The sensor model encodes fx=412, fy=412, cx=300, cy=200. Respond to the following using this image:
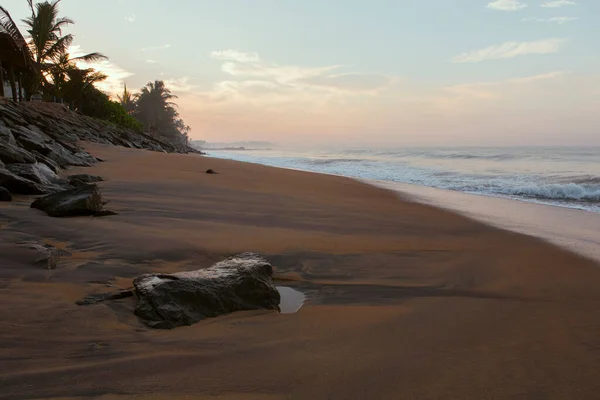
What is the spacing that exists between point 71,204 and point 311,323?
8.50 ft

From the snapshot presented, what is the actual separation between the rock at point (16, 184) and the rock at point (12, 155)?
88 centimetres

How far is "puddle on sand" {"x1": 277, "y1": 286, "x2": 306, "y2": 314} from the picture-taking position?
2388mm

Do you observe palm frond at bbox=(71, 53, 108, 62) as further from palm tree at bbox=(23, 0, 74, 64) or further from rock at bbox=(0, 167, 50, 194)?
rock at bbox=(0, 167, 50, 194)

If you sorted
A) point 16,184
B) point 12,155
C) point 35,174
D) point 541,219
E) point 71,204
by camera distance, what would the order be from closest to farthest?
point 71,204 < point 16,184 < point 35,174 < point 12,155 < point 541,219

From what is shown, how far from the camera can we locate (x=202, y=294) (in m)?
2.16

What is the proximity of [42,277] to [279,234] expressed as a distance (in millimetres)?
2159

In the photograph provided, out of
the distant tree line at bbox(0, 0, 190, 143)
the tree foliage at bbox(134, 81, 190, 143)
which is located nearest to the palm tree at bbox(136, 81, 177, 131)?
the tree foliage at bbox(134, 81, 190, 143)

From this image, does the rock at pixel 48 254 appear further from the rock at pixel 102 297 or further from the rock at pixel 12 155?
the rock at pixel 12 155

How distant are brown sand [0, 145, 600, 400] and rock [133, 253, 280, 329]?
7 cm

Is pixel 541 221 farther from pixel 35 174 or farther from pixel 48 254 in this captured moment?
pixel 35 174

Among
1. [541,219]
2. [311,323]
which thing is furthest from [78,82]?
[311,323]

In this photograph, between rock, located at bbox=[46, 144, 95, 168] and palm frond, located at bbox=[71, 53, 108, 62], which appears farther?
palm frond, located at bbox=[71, 53, 108, 62]

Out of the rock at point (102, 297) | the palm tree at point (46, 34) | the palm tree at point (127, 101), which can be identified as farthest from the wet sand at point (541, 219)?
the palm tree at point (127, 101)

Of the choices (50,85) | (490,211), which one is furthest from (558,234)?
(50,85)
